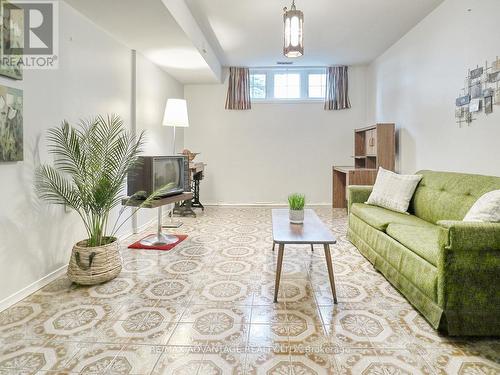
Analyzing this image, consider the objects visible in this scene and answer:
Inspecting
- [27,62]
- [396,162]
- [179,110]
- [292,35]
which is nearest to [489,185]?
[292,35]

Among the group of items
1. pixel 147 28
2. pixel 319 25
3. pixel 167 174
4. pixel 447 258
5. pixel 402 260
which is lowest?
pixel 402 260

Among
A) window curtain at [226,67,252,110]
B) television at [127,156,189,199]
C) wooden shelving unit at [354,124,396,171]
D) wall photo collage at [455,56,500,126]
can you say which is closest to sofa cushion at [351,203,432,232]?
wall photo collage at [455,56,500,126]

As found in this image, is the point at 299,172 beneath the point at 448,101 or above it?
beneath

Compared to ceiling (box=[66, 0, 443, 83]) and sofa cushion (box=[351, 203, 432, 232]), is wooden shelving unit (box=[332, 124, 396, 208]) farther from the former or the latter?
ceiling (box=[66, 0, 443, 83])

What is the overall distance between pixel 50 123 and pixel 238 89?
3894 millimetres

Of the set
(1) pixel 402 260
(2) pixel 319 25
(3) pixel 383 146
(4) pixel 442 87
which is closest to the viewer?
(1) pixel 402 260

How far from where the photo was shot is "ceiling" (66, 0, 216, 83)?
267cm

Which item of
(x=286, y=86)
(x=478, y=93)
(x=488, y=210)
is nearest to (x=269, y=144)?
(x=286, y=86)

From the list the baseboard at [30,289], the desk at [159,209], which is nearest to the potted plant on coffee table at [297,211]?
the desk at [159,209]

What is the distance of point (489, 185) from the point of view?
2279mm

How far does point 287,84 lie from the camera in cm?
595

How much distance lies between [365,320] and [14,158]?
2.56 meters

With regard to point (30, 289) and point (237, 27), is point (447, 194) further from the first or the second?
point (30, 289)

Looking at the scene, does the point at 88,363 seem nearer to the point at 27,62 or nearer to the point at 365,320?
the point at 365,320
